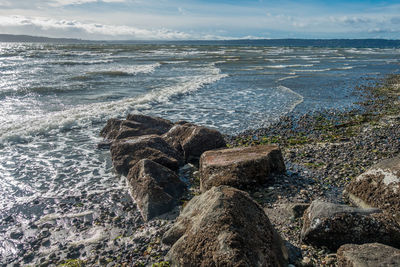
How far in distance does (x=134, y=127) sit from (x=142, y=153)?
117 inches

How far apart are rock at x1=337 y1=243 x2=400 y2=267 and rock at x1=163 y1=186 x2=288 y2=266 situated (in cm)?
79

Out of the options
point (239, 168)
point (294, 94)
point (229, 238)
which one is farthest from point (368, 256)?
point (294, 94)

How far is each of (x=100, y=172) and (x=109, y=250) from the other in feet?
12.7

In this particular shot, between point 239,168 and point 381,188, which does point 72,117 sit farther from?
point 381,188

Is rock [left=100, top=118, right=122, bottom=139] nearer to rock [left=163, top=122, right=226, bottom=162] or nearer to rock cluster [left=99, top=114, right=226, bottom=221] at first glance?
rock cluster [left=99, top=114, right=226, bottom=221]

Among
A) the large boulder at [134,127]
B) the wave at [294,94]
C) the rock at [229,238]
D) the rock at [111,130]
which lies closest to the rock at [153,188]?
the rock at [229,238]

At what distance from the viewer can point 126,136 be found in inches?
436

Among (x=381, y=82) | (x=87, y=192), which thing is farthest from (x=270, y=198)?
(x=381, y=82)

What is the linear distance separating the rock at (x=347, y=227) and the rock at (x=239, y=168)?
88.5 inches

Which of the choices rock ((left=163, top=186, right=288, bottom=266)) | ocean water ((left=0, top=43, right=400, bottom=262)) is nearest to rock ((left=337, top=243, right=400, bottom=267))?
rock ((left=163, top=186, right=288, bottom=266))

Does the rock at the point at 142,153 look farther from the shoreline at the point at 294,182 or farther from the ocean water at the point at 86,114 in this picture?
the shoreline at the point at 294,182

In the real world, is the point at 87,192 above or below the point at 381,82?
below

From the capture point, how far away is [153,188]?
694 centimetres

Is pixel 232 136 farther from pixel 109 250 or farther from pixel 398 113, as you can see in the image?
pixel 398 113
